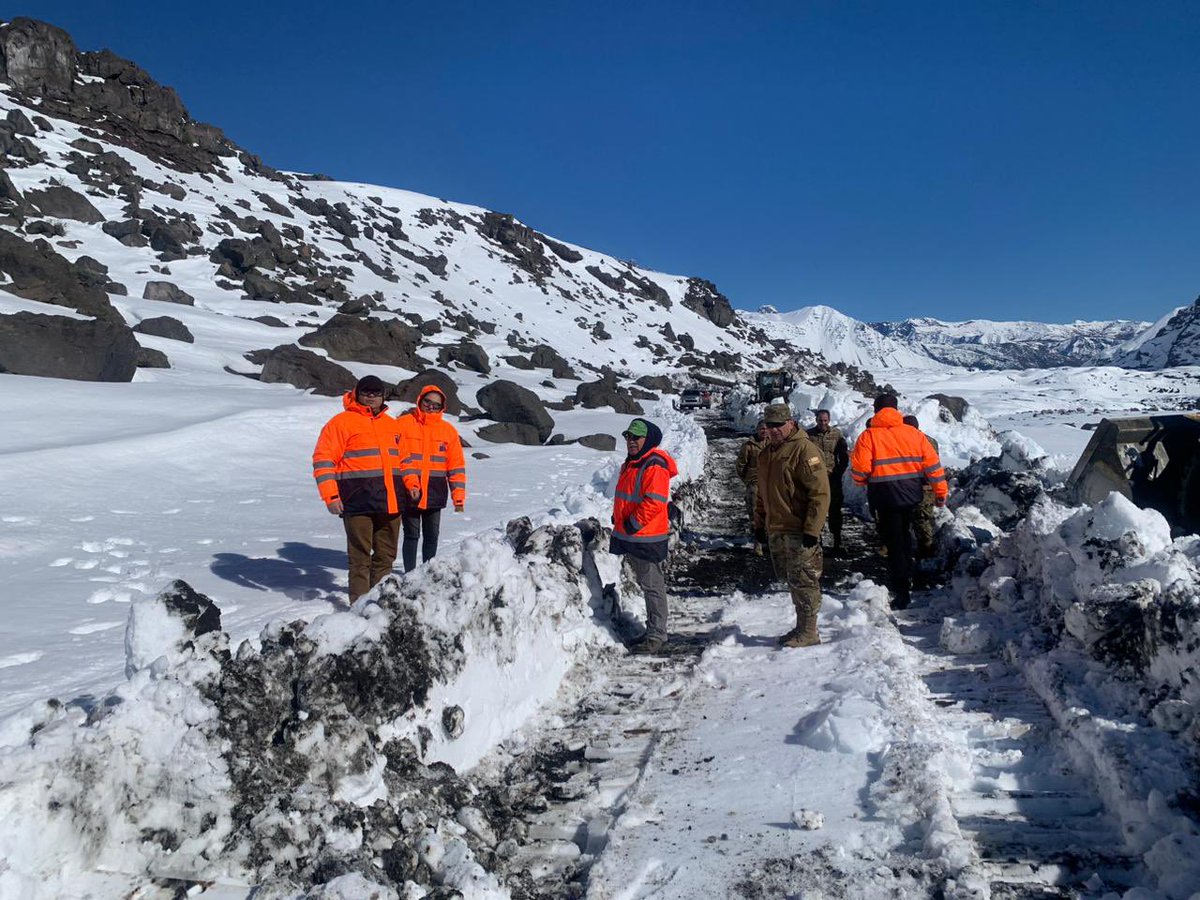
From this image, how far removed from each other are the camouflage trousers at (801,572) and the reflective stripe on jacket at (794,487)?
104mm

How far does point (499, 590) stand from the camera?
451cm

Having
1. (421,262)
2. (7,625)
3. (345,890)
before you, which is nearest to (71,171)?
(421,262)

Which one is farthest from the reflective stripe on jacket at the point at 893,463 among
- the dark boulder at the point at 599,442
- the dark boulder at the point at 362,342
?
the dark boulder at the point at 362,342

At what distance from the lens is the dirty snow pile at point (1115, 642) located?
2.88 metres

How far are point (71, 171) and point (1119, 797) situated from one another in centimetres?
5919

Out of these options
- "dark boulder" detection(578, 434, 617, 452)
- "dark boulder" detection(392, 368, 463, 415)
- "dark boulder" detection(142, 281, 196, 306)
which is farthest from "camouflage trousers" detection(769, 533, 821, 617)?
"dark boulder" detection(142, 281, 196, 306)

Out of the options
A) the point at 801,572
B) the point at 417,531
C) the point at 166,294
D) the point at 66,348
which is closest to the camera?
the point at 801,572

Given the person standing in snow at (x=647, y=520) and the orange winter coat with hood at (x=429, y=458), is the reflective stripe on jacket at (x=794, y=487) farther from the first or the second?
the orange winter coat with hood at (x=429, y=458)

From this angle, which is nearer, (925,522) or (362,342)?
(925,522)

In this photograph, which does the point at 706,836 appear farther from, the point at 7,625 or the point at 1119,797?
the point at 7,625

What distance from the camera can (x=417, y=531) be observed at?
239 inches

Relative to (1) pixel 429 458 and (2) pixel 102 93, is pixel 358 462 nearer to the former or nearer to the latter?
(1) pixel 429 458

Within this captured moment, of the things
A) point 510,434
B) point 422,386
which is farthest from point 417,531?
→ point 510,434

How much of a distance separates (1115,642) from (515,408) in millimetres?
17212
